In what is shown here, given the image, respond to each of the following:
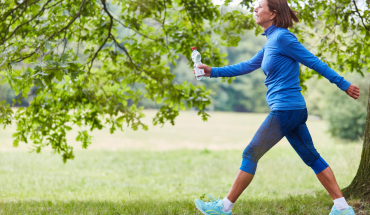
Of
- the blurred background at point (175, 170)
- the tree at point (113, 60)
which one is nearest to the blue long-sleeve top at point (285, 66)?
the blurred background at point (175, 170)

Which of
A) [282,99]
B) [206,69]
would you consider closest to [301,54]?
[282,99]

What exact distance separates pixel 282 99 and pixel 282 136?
33 centimetres

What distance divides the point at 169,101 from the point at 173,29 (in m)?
1.33

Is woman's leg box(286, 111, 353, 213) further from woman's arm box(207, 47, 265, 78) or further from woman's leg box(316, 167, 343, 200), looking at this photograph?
woman's arm box(207, 47, 265, 78)

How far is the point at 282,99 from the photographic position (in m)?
→ 2.78

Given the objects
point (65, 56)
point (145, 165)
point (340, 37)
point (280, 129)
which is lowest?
point (145, 165)

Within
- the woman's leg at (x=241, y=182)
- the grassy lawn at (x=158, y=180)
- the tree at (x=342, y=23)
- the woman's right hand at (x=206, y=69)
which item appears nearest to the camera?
the woman's leg at (x=241, y=182)

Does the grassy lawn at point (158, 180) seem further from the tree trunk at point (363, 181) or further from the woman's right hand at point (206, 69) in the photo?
the woman's right hand at point (206, 69)

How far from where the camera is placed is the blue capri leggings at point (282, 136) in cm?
281

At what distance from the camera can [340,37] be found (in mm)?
6043

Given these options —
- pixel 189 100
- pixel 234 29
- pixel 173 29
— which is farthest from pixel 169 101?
pixel 234 29

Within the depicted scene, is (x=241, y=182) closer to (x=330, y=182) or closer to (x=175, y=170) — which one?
(x=330, y=182)

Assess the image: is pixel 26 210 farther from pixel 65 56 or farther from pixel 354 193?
pixel 354 193

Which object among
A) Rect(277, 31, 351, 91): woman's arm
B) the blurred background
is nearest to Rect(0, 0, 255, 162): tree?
the blurred background
